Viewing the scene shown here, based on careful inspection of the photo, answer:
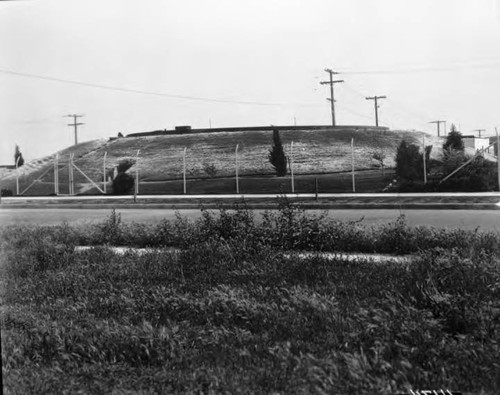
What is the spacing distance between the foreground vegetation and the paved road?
16 centimetres

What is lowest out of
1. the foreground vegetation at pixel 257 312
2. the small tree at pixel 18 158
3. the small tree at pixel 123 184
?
the foreground vegetation at pixel 257 312

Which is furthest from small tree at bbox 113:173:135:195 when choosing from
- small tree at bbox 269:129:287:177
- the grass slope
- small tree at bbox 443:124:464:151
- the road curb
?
small tree at bbox 443:124:464:151

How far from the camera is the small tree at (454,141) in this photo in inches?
277

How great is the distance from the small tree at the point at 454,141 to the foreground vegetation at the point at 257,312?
121cm

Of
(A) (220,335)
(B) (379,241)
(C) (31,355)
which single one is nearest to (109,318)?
(C) (31,355)

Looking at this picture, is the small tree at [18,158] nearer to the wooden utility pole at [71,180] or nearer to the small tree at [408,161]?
the wooden utility pole at [71,180]

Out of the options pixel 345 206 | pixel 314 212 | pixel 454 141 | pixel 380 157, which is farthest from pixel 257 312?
pixel 454 141

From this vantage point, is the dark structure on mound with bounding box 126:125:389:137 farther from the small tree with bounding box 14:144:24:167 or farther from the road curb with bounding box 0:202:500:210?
the small tree with bounding box 14:144:24:167

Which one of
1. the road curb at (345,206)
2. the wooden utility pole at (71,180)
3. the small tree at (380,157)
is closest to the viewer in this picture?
the road curb at (345,206)

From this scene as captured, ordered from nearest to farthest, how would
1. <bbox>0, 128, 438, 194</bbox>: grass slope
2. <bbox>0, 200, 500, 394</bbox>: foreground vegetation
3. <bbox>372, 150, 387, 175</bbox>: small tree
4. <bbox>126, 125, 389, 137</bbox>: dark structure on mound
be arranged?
1. <bbox>0, 200, 500, 394</bbox>: foreground vegetation
2. <bbox>126, 125, 389, 137</bbox>: dark structure on mound
3. <bbox>0, 128, 438, 194</bbox>: grass slope
4. <bbox>372, 150, 387, 175</bbox>: small tree

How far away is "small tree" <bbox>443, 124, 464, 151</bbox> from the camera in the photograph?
7047mm

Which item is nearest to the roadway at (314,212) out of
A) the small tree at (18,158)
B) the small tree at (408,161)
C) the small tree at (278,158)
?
the small tree at (408,161)

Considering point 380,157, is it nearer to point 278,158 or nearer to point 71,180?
point 278,158

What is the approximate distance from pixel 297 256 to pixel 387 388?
3.47 meters
